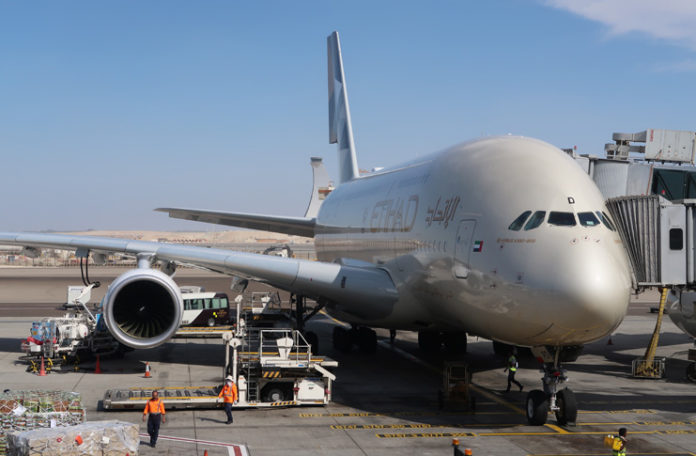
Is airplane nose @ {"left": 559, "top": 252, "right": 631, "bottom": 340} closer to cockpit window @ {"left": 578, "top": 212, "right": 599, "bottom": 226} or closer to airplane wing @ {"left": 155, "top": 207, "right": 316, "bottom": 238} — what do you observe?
cockpit window @ {"left": 578, "top": 212, "right": 599, "bottom": 226}

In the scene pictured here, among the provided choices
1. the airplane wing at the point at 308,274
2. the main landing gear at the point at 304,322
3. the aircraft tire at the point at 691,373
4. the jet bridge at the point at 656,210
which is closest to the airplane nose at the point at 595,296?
the jet bridge at the point at 656,210

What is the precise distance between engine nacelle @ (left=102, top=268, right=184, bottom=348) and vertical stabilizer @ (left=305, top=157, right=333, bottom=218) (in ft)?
117

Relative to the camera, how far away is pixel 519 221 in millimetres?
14430

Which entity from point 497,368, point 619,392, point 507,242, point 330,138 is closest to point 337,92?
point 330,138

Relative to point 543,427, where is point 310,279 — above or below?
above

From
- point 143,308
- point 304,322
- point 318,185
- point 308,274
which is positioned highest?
point 318,185

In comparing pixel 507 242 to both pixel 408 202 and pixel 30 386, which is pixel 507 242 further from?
pixel 30 386

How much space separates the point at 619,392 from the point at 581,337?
7492 millimetres

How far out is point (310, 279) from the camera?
1988 centimetres

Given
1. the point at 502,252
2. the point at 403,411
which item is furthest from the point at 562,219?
the point at 403,411

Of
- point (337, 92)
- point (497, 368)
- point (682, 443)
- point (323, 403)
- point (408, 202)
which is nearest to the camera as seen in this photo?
point (682, 443)

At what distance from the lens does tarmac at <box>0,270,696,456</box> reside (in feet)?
46.9

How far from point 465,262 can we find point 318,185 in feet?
166

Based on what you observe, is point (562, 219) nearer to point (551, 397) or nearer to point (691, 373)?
point (551, 397)
